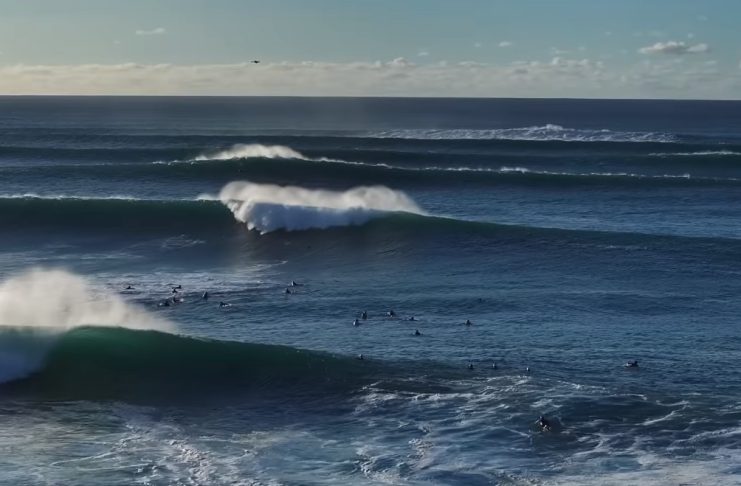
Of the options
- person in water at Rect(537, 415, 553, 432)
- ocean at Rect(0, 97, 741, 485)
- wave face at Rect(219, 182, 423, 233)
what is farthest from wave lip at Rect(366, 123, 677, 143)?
person in water at Rect(537, 415, 553, 432)

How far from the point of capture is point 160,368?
75.7 ft

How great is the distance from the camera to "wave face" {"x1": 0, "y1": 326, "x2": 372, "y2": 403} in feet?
71.5

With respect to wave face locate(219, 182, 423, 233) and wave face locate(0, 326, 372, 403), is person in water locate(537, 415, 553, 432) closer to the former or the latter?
wave face locate(0, 326, 372, 403)

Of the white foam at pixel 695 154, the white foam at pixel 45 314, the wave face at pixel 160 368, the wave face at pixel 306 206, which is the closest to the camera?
the wave face at pixel 160 368

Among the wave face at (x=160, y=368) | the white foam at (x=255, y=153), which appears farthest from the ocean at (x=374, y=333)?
the white foam at (x=255, y=153)

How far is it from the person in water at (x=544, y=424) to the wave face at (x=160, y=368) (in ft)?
14.2

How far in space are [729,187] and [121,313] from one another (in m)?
33.3

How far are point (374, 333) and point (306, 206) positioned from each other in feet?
56.8

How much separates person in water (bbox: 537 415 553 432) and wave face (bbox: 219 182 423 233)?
2198cm

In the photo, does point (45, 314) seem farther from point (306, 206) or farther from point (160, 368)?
point (306, 206)

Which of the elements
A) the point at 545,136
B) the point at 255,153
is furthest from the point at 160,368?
the point at 545,136

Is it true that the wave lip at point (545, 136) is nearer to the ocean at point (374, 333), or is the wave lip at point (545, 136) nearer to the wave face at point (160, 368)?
the ocean at point (374, 333)

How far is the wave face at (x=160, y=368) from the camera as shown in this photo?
2180cm

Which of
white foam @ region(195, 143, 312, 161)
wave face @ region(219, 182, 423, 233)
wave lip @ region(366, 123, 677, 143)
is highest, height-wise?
wave lip @ region(366, 123, 677, 143)
